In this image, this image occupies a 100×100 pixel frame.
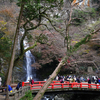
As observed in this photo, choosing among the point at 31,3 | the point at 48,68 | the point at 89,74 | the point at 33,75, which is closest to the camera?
the point at 31,3

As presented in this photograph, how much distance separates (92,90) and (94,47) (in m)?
10.2

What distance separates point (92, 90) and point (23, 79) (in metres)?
12.2

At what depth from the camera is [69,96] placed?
1568cm

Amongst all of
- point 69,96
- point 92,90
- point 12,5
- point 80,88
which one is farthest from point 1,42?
point 69,96

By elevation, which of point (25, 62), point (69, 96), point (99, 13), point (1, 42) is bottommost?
point (69, 96)

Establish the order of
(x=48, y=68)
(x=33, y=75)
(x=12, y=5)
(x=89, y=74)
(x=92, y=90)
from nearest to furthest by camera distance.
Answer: (x=92, y=90)
(x=12, y=5)
(x=89, y=74)
(x=33, y=75)
(x=48, y=68)

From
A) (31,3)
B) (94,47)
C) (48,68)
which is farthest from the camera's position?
(48,68)

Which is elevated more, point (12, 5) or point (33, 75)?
point (12, 5)

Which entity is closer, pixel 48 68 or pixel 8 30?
pixel 8 30

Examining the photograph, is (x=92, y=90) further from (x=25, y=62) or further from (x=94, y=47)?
(x=25, y=62)

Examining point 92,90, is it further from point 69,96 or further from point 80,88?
point 69,96

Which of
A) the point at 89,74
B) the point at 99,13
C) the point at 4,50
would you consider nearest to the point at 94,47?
the point at 89,74

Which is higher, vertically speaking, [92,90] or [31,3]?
[31,3]

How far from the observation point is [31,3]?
6.90 m
